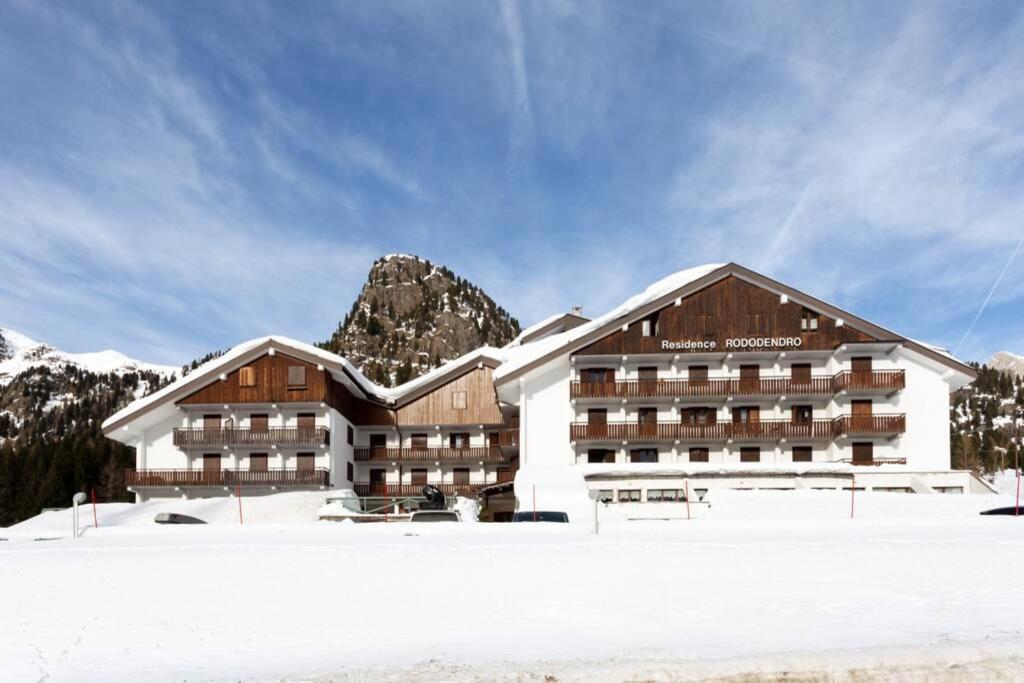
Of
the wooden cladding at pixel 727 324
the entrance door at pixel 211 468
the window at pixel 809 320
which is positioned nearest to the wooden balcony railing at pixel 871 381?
the wooden cladding at pixel 727 324

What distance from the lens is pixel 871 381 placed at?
46656 mm

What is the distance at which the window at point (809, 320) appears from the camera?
47606 mm

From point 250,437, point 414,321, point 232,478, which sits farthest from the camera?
point 414,321

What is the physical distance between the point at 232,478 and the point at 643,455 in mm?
26121

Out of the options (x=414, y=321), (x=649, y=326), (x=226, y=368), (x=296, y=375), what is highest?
(x=414, y=321)

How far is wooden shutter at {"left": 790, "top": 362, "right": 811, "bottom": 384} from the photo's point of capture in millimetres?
48188

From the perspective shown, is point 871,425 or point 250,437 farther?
point 250,437

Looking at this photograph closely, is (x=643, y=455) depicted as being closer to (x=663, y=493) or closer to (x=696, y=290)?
(x=663, y=493)

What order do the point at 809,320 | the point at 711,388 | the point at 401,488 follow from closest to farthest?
the point at 711,388 < the point at 809,320 < the point at 401,488

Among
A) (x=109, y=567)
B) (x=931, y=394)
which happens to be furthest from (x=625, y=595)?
(x=931, y=394)

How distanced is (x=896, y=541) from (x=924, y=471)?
27500mm

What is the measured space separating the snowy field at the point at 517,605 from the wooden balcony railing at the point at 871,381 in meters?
24.7

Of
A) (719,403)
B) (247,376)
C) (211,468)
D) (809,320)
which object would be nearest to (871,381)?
(809,320)

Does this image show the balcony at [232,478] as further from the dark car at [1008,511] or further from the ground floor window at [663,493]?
the dark car at [1008,511]
